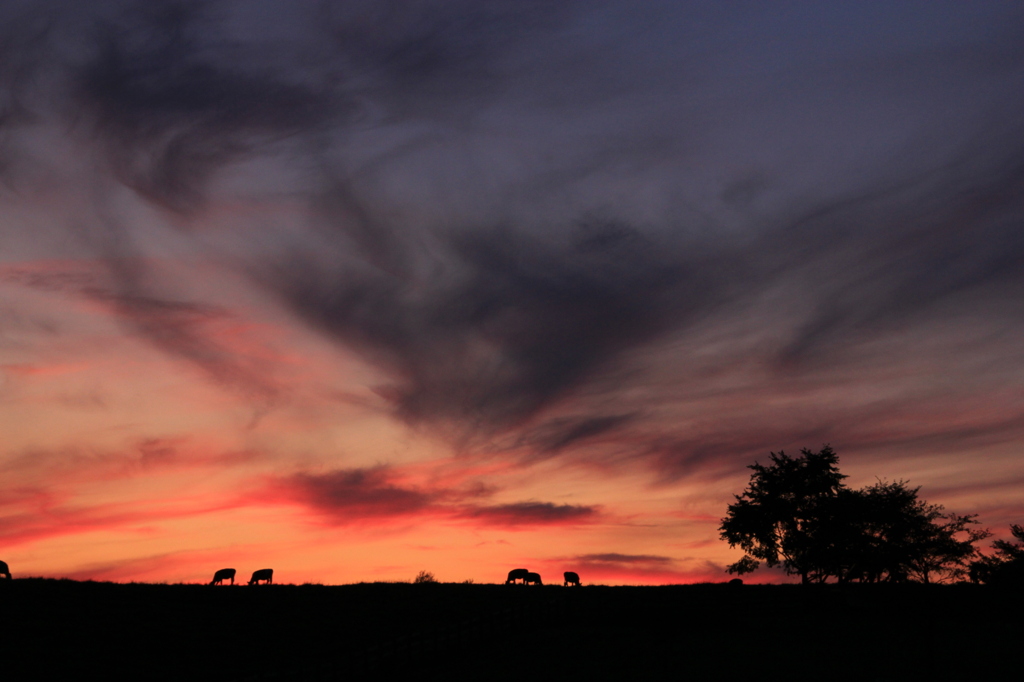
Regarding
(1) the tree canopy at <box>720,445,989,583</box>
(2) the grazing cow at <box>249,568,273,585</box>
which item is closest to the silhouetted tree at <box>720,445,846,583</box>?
(1) the tree canopy at <box>720,445,989,583</box>

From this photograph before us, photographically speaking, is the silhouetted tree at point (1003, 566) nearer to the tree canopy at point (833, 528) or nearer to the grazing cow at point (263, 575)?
the tree canopy at point (833, 528)

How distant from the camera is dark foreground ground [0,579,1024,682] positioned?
3634cm

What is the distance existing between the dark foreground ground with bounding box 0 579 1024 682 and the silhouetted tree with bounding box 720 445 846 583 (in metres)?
12.1

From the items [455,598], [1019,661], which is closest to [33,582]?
[455,598]

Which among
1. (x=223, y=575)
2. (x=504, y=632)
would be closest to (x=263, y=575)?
(x=223, y=575)

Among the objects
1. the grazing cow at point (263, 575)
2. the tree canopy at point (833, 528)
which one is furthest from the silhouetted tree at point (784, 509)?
the grazing cow at point (263, 575)

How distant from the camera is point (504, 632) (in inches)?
1774

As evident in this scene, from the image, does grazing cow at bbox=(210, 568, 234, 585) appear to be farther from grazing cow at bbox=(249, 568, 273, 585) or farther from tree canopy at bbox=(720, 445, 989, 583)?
tree canopy at bbox=(720, 445, 989, 583)

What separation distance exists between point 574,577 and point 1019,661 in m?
44.2

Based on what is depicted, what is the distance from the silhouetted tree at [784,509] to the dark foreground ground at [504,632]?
1210 cm

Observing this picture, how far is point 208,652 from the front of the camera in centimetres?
4100

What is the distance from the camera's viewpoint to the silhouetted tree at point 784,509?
70.8 meters

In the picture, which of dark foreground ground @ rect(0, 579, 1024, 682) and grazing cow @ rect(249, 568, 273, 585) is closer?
dark foreground ground @ rect(0, 579, 1024, 682)

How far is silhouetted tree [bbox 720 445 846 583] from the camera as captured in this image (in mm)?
70812
